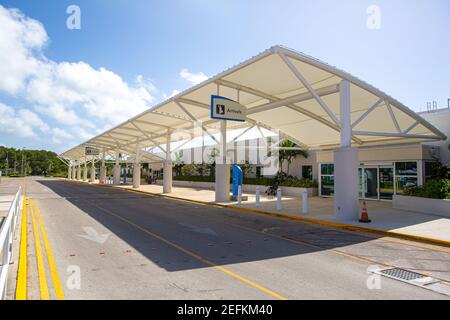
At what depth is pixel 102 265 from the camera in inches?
261

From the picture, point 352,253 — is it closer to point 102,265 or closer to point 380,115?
point 102,265

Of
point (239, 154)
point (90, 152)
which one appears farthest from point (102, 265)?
point (90, 152)

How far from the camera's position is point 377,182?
871 inches

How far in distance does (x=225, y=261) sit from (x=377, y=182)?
18.4 meters

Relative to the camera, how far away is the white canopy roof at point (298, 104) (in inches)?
551

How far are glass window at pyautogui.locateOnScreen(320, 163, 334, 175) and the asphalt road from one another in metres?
14.2

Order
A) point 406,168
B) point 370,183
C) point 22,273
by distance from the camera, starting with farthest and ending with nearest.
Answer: point 370,183, point 406,168, point 22,273

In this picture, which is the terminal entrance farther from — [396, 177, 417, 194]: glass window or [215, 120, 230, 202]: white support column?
[215, 120, 230, 202]: white support column

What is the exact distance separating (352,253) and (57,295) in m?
6.59

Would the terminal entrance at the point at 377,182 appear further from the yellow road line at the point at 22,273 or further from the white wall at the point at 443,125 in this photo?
the yellow road line at the point at 22,273

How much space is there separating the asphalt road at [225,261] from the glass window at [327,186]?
Answer: 1393cm

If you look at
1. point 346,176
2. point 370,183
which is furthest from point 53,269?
point 370,183

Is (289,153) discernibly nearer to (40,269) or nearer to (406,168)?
(406,168)
